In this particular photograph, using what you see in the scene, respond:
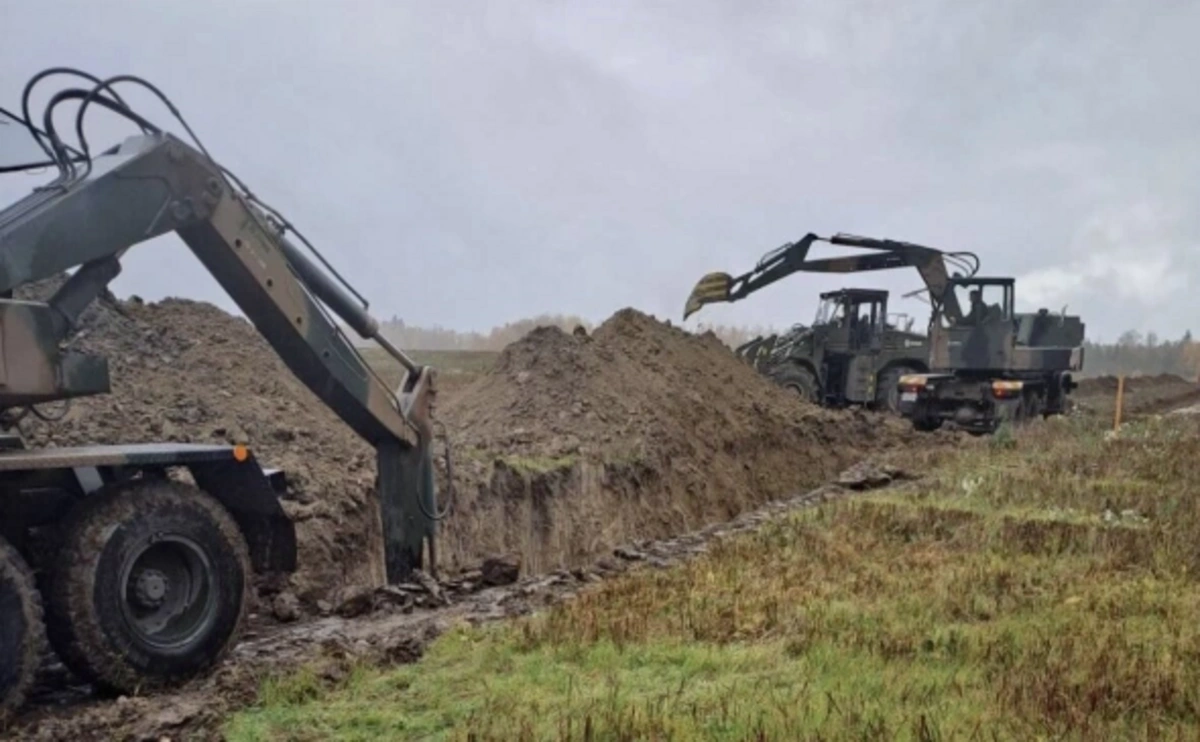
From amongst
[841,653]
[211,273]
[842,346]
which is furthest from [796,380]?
[841,653]

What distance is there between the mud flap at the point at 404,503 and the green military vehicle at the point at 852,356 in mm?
16568

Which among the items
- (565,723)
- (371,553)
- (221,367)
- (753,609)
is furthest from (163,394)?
(565,723)

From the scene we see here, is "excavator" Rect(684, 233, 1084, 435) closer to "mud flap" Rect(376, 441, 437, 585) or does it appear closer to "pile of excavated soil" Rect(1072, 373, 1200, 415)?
"pile of excavated soil" Rect(1072, 373, 1200, 415)

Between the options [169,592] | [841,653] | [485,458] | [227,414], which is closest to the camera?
[841,653]

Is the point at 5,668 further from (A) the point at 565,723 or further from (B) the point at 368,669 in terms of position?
(A) the point at 565,723

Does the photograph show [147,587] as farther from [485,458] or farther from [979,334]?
[979,334]

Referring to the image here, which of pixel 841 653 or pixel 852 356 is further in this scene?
pixel 852 356

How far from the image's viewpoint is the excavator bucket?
24578 mm

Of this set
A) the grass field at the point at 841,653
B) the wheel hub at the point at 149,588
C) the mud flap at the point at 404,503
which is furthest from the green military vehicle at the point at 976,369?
the wheel hub at the point at 149,588

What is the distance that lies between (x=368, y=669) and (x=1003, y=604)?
365cm

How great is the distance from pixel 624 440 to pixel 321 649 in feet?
28.3

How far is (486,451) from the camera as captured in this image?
41.5ft

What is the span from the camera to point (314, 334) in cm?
687

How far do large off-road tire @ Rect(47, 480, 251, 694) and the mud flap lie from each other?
1806 millimetres
